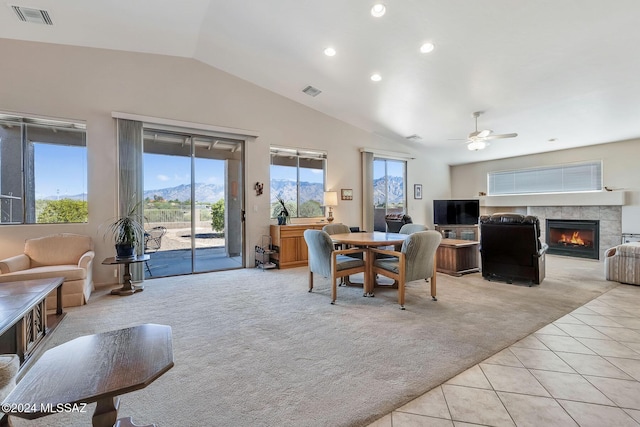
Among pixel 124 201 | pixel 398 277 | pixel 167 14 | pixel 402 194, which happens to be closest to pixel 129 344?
pixel 398 277

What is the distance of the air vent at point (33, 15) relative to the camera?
3506mm

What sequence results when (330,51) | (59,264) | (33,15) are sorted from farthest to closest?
(330,51)
(59,264)
(33,15)

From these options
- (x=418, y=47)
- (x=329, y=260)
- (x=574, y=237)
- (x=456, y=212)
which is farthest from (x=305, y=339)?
(x=574, y=237)

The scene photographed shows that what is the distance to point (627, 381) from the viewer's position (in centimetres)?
193

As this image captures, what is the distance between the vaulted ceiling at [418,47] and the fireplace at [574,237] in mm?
1957

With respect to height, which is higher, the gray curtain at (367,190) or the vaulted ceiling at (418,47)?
the vaulted ceiling at (418,47)

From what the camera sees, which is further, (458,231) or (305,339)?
(458,231)

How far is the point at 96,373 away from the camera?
112cm

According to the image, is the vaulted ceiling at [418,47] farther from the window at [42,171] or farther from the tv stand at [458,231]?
the tv stand at [458,231]

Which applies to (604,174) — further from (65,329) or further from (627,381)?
(65,329)

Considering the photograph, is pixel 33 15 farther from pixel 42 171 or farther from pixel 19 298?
pixel 19 298

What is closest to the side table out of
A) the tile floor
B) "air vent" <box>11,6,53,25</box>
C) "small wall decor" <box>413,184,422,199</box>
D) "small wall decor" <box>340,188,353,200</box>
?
"air vent" <box>11,6,53,25</box>

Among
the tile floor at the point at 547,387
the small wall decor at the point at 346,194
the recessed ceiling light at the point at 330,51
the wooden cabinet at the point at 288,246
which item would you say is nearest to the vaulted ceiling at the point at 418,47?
the recessed ceiling light at the point at 330,51

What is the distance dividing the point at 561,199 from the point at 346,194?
16.6 feet
